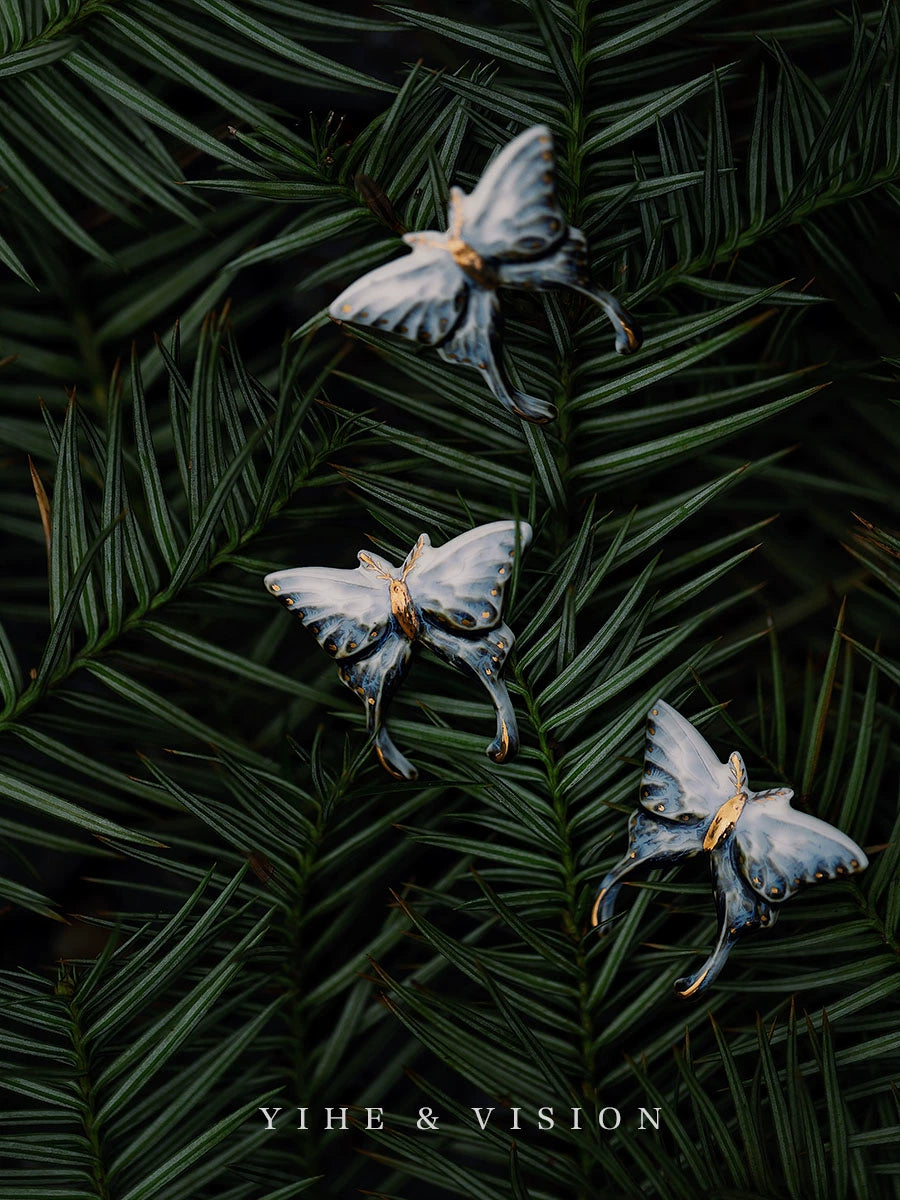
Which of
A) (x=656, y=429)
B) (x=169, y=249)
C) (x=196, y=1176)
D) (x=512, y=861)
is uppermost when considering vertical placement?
(x=169, y=249)

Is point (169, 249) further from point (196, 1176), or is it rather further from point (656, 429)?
point (196, 1176)

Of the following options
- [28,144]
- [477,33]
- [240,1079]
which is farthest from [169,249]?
[240,1079]

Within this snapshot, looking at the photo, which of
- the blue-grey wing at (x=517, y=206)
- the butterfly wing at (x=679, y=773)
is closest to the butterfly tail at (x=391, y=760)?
the butterfly wing at (x=679, y=773)

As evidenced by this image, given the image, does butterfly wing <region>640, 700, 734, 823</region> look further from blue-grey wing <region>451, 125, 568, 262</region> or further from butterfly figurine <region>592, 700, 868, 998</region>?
blue-grey wing <region>451, 125, 568, 262</region>

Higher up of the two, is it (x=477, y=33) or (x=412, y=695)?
(x=477, y=33)

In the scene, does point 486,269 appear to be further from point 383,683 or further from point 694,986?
point 694,986

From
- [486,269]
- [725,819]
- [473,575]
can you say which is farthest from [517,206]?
[725,819]

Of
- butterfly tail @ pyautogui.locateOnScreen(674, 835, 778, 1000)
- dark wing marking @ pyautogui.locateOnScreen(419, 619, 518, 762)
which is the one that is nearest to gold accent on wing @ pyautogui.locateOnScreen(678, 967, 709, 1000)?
butterfly tail @ pyautogui.locateOnScreen(674, 835, 778, 1000)
